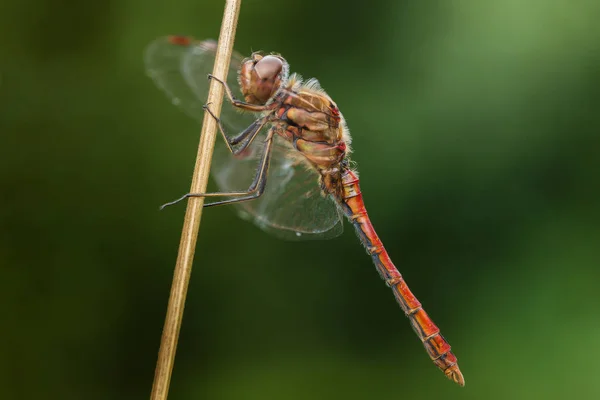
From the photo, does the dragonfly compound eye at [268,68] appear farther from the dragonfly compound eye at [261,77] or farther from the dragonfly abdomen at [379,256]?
→ the dragonfly abdomen at [379,256]

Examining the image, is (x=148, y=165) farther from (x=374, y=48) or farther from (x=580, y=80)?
(x=580, y=80)

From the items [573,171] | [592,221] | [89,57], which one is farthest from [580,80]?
[89,57]

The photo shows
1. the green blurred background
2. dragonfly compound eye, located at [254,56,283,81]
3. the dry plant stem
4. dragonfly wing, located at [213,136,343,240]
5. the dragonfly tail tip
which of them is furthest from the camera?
the green blurred background

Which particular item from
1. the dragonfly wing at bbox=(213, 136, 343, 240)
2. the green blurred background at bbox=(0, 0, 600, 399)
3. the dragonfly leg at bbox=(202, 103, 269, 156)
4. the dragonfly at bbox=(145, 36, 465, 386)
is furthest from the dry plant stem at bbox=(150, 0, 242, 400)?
the green blurred background at bbox=(0, 0, 600, 399)

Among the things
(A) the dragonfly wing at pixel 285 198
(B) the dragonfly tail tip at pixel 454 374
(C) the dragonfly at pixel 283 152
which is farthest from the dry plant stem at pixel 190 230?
(B) the dragonfly tail tip at pixel 454 374

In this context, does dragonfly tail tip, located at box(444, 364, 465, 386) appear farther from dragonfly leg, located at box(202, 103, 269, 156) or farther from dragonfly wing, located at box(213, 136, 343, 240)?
dragonfly leg, located at box(202, 103, 269, 156)

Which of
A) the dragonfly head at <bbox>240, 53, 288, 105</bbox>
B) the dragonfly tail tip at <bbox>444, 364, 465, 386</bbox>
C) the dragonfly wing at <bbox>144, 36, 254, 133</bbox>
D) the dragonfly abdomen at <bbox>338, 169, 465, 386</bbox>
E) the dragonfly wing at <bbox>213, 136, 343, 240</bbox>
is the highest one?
Answer: the dragonfly wing at <bbox>144, 36, 254, 133</bbox>
